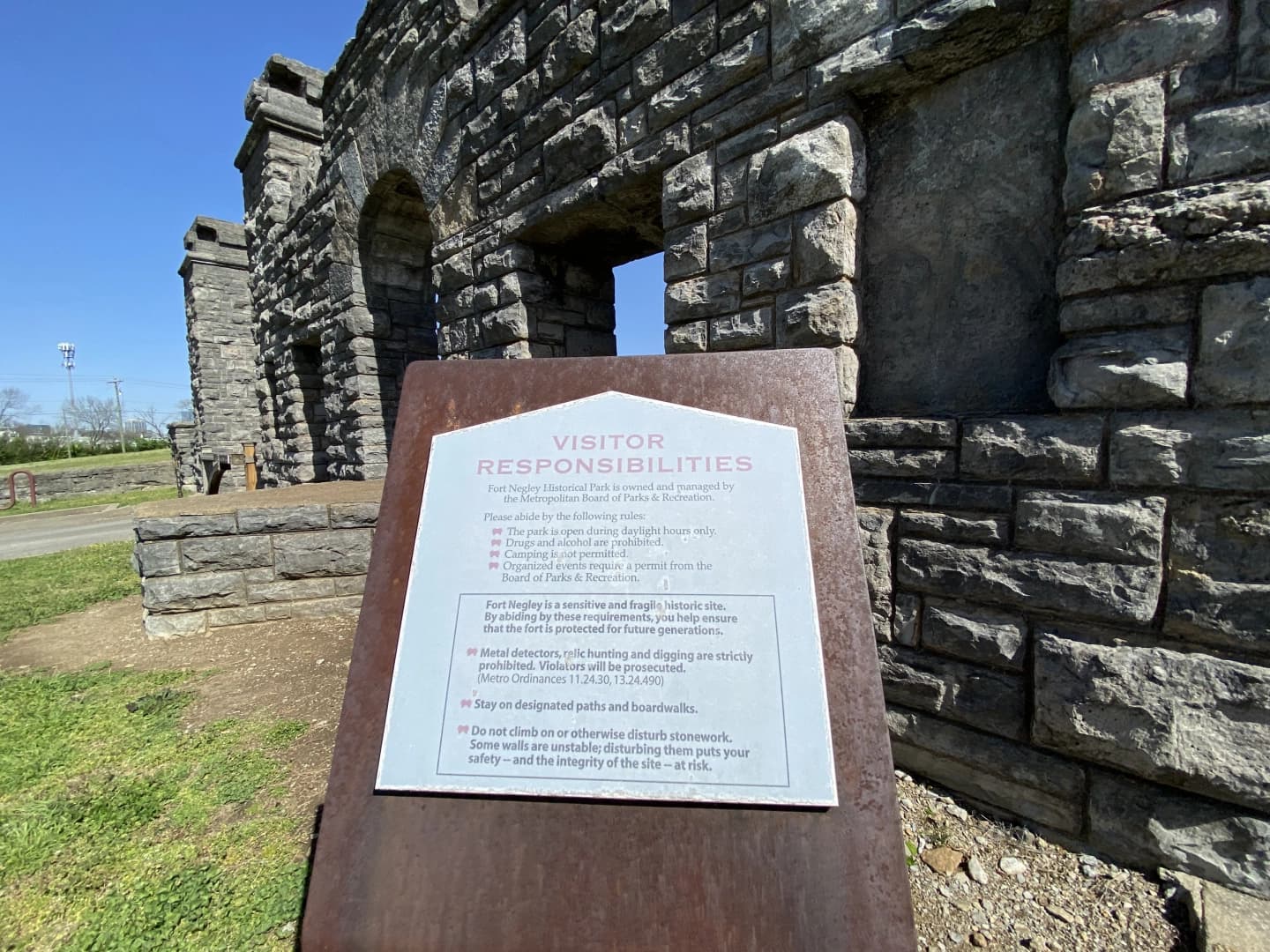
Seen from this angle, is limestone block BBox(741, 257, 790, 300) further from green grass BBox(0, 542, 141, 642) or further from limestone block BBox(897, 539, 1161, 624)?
green grass BBox(0, 542, 141, 642)

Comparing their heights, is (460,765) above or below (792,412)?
below

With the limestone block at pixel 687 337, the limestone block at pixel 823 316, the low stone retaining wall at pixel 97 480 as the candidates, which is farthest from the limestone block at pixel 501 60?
the low stone retaining wall at pixel 97 480

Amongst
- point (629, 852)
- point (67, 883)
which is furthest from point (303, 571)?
point (629, 852)

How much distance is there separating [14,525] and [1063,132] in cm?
1667

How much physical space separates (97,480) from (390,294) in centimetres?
1705

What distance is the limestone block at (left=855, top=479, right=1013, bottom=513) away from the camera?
1.98 metres

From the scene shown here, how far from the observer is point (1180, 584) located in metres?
1.65

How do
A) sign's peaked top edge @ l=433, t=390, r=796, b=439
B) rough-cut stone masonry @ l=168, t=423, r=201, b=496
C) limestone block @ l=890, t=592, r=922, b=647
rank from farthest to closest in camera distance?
rough-cut stone masonry @ l=168, t=423, r=201, b=496, limestone block @ l=890, t=592, r=922, b=647, sign's peaked top edge @ l=433, t=390, r=796, b=439

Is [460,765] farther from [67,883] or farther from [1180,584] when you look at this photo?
[1180,584]

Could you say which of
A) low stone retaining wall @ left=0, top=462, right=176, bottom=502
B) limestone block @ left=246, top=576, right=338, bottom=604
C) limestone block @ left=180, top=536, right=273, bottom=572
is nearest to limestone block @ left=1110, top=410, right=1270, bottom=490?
limestone block @ left=246, top=576, right=338, bottom=604

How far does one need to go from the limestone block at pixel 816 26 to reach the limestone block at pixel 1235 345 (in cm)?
160

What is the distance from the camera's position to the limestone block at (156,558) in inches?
133

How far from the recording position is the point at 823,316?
2400 millimetres

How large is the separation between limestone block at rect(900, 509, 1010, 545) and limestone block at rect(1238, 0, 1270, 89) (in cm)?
137
